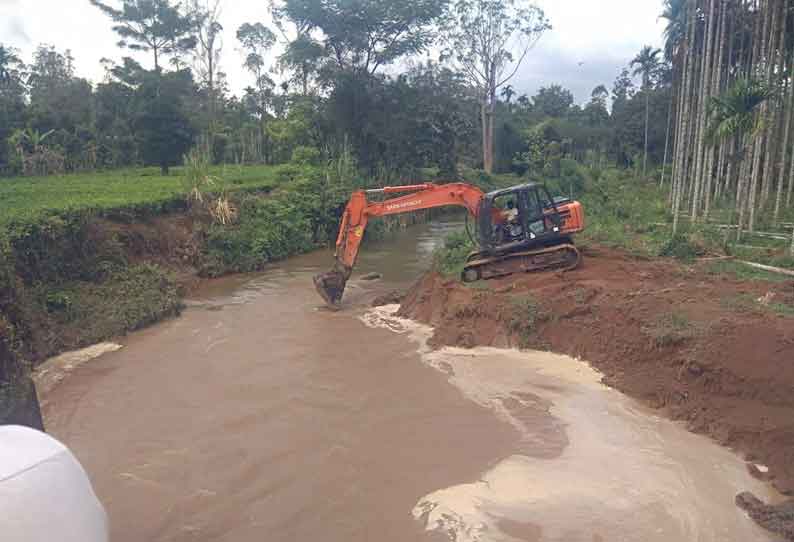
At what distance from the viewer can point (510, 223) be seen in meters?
12.5

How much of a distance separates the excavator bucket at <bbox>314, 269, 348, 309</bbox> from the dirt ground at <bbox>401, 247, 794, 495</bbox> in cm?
165

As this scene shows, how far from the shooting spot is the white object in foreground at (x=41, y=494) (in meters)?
2.79

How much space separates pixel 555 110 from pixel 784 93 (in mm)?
46478

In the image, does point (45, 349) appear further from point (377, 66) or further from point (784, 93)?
point (377, 66)

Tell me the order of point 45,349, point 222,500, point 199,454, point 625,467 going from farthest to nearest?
Result: 1. point 45,349
2. point 199,454
3. point 625,467
4. point 222,500

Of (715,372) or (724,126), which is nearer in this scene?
(715,372)

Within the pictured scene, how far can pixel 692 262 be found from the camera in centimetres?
1280

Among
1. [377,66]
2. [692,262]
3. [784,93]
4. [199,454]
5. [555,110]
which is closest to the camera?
[199,454]

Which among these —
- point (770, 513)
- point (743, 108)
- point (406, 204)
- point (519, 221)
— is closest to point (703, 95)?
point (743, 108)

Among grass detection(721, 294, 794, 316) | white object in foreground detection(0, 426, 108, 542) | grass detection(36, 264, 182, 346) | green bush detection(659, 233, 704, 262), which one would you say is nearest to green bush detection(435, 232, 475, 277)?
green bush detection(659, 233, 704, 262)

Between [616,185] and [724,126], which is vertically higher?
[724,126]

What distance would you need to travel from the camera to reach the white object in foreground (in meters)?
2.79

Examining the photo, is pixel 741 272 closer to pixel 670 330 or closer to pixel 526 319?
pixel 670 330

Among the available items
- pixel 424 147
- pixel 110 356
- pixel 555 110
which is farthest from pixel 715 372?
pixel 555 110
